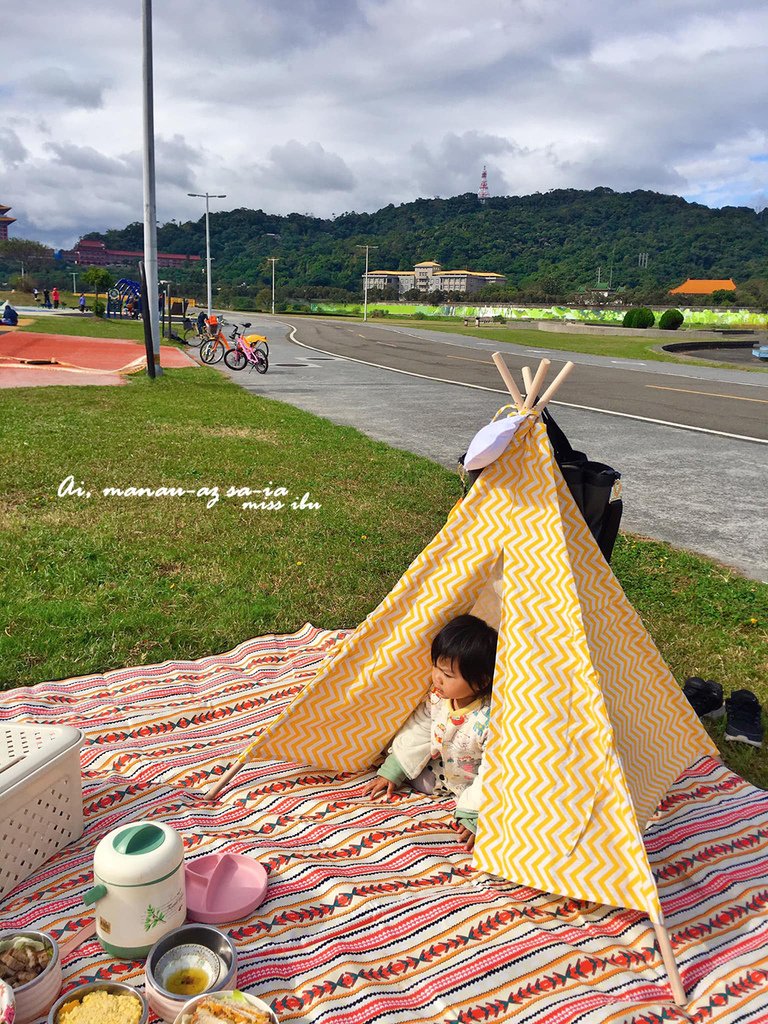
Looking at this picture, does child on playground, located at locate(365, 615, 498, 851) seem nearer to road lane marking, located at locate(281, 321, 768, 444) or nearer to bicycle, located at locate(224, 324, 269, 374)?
road lane marking, located at locate(281, 321, 768, 444)

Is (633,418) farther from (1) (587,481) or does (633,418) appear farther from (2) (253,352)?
(1) (587,481)

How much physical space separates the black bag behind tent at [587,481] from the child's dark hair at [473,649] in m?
0.57

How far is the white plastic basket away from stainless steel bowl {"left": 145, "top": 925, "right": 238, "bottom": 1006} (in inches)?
26.1

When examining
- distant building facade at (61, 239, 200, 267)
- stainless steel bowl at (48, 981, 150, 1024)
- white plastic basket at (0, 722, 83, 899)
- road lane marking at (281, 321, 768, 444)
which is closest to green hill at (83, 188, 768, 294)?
distant building facade at (61, 239, 200, 267)

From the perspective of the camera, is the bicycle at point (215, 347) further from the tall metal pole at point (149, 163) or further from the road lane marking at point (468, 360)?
the road lane marking at point (468, 360)

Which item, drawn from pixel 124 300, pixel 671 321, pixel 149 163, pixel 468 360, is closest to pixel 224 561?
pixel 149 163

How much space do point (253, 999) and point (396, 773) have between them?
53.0 inches

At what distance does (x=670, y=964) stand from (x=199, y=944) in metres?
1.37

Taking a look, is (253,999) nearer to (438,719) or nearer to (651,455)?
(438,719)

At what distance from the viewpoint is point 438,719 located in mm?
3145

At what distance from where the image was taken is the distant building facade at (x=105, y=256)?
13450cm

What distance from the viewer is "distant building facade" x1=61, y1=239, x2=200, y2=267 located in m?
134

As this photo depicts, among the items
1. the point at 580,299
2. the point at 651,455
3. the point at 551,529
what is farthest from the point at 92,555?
the point at 580,299

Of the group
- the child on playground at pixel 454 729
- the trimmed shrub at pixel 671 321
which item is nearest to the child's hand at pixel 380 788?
the child on playground at pixel 454 729
